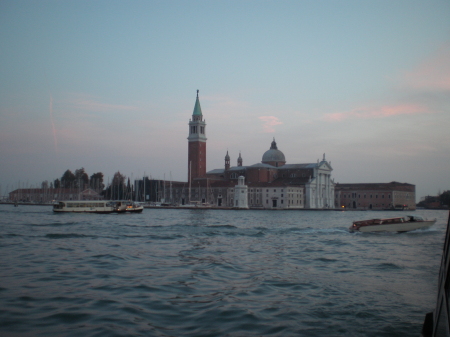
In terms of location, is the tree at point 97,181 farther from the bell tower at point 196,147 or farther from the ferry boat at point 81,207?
the ferry boat at point 81,207

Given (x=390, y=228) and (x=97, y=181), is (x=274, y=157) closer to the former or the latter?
(x=97, y=181)

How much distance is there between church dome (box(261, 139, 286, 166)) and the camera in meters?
59.8

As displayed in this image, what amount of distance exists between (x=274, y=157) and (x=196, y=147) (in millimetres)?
10613

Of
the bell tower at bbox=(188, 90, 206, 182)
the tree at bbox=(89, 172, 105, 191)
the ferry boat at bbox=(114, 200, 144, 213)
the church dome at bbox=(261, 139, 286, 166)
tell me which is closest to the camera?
the ferry boat at bbox=(114, 200, 144, 213)

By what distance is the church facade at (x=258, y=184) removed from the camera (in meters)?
53.3

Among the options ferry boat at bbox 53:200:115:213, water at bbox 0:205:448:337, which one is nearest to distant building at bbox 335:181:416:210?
ferry boat at bbox 53:200:115:213

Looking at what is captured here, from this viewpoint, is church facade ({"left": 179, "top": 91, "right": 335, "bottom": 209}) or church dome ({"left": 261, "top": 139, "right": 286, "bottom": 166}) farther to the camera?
church dome ({"left": 261, "top": 139, "right": 286, "bottom": 166})

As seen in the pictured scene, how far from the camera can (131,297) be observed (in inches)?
222

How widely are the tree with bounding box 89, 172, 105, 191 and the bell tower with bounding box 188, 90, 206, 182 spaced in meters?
18.5

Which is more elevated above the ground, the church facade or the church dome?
the church dome

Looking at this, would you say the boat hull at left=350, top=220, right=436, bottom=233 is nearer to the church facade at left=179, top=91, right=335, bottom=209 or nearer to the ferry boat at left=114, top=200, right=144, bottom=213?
the ferry boat at left=114, top=200, right=144, bottom=213

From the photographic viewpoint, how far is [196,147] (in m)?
55.2

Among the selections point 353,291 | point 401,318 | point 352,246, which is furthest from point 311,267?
point 352,246

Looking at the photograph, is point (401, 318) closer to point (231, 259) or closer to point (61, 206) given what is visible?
point (231, 259)
